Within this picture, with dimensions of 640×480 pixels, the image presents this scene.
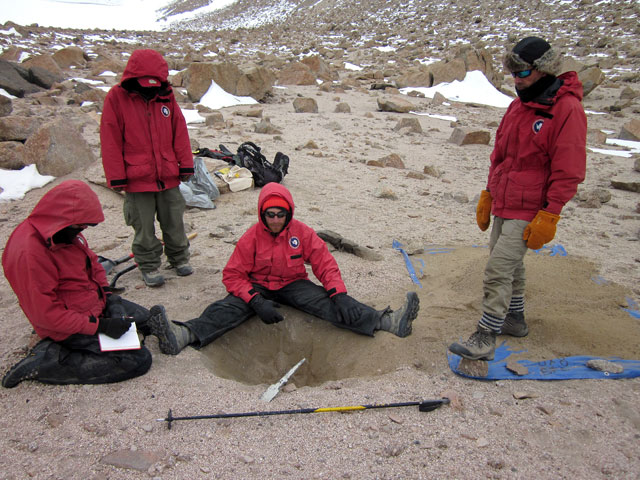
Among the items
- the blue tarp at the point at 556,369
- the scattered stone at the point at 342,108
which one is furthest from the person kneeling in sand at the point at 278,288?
the scattered stone at the point at 342,108

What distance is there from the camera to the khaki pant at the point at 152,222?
390cm

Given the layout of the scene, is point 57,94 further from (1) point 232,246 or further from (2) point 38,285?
(2) point 38,285

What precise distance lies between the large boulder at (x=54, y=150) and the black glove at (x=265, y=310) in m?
4.91

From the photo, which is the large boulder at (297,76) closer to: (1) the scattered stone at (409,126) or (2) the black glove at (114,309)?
(1) the scattered stone at (409,126)

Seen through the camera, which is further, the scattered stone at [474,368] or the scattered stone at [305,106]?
the scattered stone at [305,106]

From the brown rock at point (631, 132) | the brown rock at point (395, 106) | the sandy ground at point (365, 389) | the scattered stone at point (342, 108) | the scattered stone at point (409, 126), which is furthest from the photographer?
the brown rock at point (395, 106)

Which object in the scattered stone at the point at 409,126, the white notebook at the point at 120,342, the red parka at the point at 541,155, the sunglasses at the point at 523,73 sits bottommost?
the scattered stone at the point at 409,126

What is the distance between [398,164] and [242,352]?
18.5ft

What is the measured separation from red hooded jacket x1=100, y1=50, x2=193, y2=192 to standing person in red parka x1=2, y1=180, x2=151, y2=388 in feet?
3.15

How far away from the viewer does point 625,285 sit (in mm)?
4141

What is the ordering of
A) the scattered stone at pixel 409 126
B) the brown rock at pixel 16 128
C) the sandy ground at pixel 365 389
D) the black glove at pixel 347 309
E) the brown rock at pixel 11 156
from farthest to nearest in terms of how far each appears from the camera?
the scattered stone at pixel 409 126
the brown rock at pixel 16 128
the brown rock at pixel 11 156
the black glove at pixel 347 309
the sandy ground at pixel 365 389

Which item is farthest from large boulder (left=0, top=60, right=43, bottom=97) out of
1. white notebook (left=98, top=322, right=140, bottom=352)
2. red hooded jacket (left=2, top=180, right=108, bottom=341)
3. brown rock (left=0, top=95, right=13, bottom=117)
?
white notebook (left=98, top=322, right=140, bottom=352)

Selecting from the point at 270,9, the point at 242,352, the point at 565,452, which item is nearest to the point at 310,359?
the point at 242,352

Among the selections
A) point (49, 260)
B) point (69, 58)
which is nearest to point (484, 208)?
point (49, 260)
